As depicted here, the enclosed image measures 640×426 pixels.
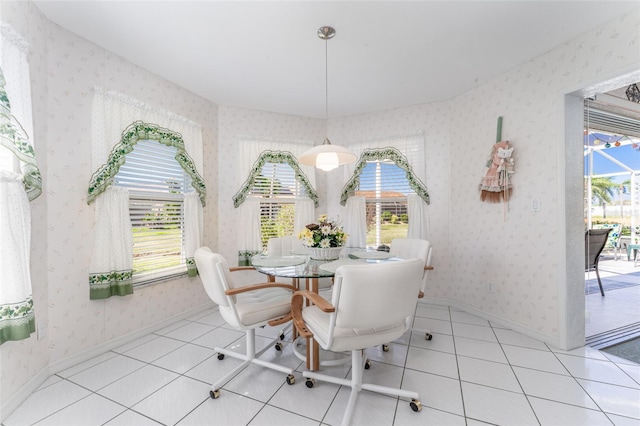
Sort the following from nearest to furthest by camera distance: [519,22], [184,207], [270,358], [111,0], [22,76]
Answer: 1. [22,76]
2. [111,0]
3. [519,22]
4. [270,358]
5. [184,207]

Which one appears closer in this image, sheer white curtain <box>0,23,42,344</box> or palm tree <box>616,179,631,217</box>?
sheer white curtain <box>0,23,42,344</box>

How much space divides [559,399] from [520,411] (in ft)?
1.12

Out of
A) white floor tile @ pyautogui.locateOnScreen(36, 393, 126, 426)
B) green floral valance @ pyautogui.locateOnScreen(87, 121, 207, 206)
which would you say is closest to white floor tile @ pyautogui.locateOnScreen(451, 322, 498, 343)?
white floor tile @ pyautogui.locateOnScreen(36, 393, 126, 426)

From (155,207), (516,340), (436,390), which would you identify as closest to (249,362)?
(436,390)

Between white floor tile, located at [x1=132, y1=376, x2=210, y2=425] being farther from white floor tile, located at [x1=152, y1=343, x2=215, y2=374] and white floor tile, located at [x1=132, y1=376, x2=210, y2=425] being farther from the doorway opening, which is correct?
the doorway opening

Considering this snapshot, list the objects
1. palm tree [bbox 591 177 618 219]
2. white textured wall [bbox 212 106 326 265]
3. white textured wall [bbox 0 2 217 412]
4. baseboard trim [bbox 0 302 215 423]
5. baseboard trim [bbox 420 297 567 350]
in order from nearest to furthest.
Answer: baseboard trim [bbox 0 302 215 423], white textured wall [bbox 0 2 217 412], baseboard trim [bbox 420 297 567 350], white textured wall [bbox 212 106 326 265], palm tree [bbox 591 177 618 219]

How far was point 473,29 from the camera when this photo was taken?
2209 millimetres

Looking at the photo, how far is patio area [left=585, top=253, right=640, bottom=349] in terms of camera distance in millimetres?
2678

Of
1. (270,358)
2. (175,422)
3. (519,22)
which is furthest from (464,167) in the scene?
(175,422)

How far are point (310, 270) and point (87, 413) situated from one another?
1.62 metres

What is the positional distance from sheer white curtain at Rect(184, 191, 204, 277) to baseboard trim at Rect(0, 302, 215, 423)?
589 mm

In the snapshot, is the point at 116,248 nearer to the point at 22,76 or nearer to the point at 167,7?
the point at 22,76

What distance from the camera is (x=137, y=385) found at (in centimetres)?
195

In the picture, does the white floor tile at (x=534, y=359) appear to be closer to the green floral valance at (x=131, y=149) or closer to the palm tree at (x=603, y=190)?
the green floral valance at (x=131, y=149)
